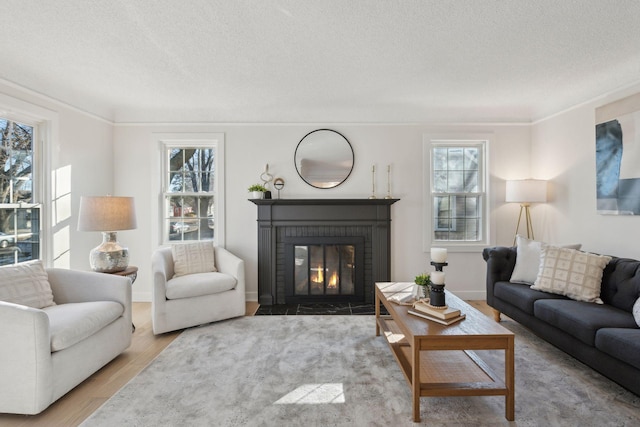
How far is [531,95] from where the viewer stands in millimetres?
3625

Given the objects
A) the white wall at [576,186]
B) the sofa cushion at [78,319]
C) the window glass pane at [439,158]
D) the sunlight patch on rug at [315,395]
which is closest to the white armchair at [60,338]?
the sofa cushion at [78,319]

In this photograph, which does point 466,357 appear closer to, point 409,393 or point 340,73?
point 409,393

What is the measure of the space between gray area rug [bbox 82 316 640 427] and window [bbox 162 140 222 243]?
5.58 ft

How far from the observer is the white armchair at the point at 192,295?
120 inches

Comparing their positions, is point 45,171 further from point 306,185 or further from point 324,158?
point 324,158

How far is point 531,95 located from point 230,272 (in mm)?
3978

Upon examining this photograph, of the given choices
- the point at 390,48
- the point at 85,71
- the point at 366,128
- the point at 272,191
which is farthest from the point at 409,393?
the point at 85,71

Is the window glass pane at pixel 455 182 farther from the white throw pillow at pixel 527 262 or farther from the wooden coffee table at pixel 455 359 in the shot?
the wooden coffee table at pixel 455 359

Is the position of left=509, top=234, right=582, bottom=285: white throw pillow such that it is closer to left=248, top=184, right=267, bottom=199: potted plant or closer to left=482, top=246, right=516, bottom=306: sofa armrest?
left=482, top=246, right=516, bottom=306: sofa armrest

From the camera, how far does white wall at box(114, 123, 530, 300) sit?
414 cm

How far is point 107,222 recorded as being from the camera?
298cm

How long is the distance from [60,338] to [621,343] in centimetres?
342

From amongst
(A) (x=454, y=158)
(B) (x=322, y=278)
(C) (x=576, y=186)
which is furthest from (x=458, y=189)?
(B) (x=322, y=278)

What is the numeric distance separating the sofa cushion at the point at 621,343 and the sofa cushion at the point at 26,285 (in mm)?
3921
